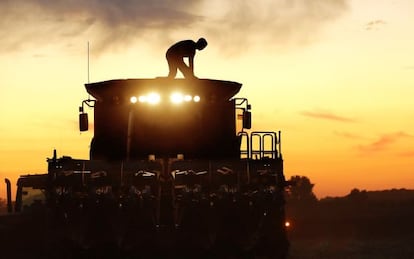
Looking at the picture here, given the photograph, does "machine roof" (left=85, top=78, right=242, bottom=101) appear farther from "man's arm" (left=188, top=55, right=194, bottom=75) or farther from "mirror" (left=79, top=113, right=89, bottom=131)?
"mirror" (left=79, top=113, right=89, bottom=131)

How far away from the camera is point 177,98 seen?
3241 centimetres

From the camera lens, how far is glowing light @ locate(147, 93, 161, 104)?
32.3 meters

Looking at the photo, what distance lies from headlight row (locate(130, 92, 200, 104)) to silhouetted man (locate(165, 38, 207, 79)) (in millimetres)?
1172

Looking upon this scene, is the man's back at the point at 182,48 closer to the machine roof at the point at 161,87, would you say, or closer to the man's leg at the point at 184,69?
the man's leg at the point at 184,69

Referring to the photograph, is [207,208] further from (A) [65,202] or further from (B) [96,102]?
(B) [96,102]

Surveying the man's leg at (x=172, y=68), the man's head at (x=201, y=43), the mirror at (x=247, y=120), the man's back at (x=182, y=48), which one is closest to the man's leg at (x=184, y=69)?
the man's leg at (x=172, y=68)

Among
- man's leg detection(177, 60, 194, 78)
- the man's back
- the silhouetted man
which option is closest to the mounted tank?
man's leg detection(177, 60, 194, 78)

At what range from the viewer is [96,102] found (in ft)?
110

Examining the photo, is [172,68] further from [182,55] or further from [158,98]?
[158,98]

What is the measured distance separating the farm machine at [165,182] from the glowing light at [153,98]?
1.5 inches

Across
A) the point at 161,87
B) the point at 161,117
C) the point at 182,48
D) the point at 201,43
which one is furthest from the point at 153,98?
the point at 201,43

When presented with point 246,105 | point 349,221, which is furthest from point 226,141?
point 349,221

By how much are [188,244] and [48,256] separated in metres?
7.66

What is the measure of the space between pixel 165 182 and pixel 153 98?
Result: 4550mm
